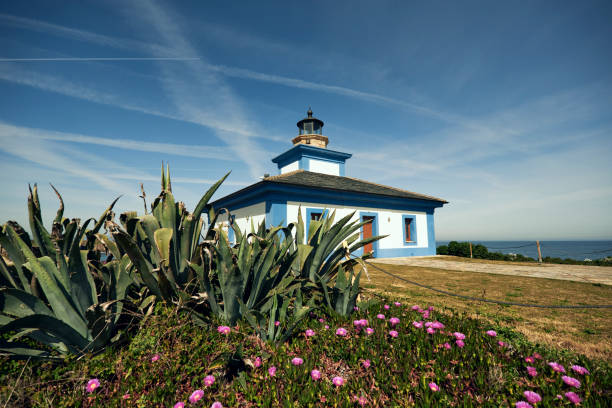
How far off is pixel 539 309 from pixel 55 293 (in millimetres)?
6524

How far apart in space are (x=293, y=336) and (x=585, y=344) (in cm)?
347

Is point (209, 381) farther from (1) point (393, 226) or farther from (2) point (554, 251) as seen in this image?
(2) point (554, 251)

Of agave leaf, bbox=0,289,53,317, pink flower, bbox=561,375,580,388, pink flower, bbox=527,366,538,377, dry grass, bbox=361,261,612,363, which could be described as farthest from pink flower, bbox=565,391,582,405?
agave leaf, bbox=0,289,53,317

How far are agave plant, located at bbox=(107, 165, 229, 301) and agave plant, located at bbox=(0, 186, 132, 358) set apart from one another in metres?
0.28

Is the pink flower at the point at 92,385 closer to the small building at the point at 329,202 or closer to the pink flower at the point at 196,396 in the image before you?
the pink flower at the point at 196,396

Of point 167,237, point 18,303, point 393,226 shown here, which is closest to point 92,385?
point 18,303

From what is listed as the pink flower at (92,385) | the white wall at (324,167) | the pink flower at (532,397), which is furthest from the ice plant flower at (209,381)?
the white wall at (324,167)

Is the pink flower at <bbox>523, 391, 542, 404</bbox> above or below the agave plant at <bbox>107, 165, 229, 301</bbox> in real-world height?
below

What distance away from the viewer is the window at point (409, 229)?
14930 millimetres

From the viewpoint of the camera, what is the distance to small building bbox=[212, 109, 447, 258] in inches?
450

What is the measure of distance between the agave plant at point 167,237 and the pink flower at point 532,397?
7.67 feet

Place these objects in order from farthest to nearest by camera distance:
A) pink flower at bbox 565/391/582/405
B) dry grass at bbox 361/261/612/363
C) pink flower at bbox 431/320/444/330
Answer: dry grass at bbox 361/261/612/363, pink flower at bbox 431/320/444/330, pink flower at bbox 565/391/582/405

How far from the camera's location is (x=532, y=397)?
135cm

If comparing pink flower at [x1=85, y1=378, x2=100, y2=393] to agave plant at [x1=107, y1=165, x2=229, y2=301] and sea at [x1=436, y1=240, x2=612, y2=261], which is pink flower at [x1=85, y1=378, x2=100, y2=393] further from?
sea at [x1=436, y1=240, x2=612, y2=261]
